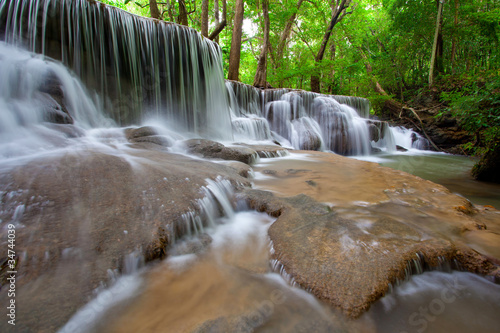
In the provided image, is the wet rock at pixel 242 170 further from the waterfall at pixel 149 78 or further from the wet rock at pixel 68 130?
the waterfall at pixel 149 78

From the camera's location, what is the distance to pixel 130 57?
6.36 metres

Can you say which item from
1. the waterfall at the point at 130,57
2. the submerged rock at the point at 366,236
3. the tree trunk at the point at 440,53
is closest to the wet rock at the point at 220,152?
the submerged rock at the point at 366,236

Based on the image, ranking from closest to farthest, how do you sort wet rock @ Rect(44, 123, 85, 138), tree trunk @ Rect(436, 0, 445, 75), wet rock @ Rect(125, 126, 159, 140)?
wet rock @ Rect(44, 123, 85, 138)
wet rock @ Rect(125, 126, 159, 140)
tree trunk @ Rect(436, 0, 445, 75)

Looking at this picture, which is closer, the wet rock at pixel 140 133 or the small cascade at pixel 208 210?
the small cascade at pixel 208 210

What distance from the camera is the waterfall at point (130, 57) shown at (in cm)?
514

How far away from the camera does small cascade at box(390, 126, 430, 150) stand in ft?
39.7

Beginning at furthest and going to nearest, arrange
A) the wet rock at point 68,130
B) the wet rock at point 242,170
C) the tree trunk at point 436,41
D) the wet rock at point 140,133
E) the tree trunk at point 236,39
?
the tree trunk at point 436,41 < the tree trunk at point 236,39 < the wet rock at point 140,133 < the wet rock at point 68,130 < the wet rock at point 242,170

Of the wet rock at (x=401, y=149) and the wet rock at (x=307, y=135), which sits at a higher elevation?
the wet rock at (x=307, y=135)

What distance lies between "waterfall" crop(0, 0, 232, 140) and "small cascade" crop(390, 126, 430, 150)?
9.96 meters

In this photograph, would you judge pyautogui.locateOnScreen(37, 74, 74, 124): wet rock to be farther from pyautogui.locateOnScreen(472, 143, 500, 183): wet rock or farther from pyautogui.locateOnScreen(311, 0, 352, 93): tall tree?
pyautogui.locateOnScreen(311, 0, 352, 93): tall tree

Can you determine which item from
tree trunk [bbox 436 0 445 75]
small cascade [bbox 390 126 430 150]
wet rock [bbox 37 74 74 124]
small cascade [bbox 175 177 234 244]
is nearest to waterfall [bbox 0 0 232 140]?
wet rock [bbox 37 74 74 124]

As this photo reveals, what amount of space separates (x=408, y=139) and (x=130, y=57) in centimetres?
1355

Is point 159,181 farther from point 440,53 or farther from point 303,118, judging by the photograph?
point 440,53

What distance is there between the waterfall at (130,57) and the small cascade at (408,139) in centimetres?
996
